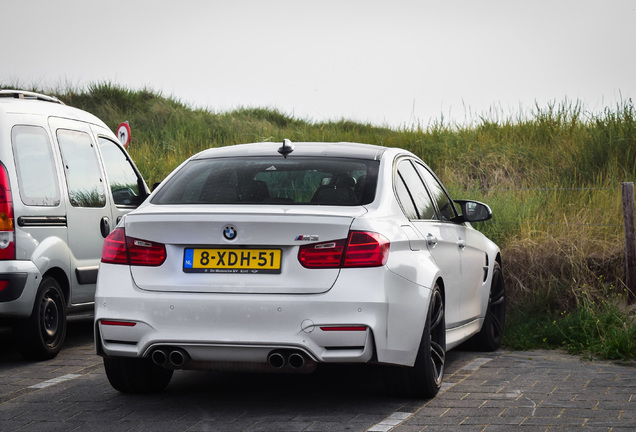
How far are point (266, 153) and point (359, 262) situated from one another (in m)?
1.38

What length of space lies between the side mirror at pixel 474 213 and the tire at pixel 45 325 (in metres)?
3.38

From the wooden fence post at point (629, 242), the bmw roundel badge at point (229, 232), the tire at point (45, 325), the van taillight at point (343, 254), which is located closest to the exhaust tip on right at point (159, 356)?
the bmw roundel badge at point (229, 232)

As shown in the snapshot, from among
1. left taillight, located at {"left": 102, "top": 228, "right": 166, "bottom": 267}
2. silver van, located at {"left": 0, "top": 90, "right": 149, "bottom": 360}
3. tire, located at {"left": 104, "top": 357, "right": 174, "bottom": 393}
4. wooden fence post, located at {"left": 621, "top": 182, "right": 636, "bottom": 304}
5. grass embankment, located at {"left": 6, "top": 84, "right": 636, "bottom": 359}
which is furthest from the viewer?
wooden fence post, located at {"left": 621, "top": 182, "right": 636, "bottom": 304}

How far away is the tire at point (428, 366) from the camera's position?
5.93 m

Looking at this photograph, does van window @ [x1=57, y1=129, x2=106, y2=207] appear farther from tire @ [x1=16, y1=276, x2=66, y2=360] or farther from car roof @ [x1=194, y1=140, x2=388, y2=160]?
car roof @ [x1=194, y1=140, x2=388, y2=160]

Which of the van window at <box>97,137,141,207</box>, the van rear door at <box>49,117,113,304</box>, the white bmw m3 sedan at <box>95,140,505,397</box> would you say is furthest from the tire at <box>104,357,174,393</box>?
the van window at <box>97,137,141,207</box>

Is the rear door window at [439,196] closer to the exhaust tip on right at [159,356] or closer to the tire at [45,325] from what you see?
the exhaust tip on right at [159,356]

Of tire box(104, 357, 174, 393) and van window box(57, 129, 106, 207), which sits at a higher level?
van window box(57, 129, 106, 207)

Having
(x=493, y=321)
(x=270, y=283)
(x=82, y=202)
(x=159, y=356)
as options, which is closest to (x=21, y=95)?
(x=82, y=202)

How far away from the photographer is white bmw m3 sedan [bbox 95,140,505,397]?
17.6 ft

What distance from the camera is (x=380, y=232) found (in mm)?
5566

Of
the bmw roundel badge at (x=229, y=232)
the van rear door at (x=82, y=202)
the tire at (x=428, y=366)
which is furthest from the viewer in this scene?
the van rear door at (x=82, y=202)

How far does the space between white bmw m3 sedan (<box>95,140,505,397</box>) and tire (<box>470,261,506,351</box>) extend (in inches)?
93.0

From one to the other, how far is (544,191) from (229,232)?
9303 mm
